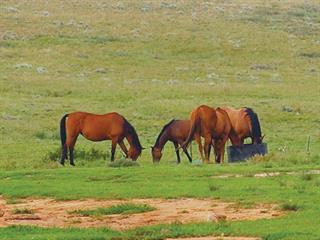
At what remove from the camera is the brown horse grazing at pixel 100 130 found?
29.2 meters

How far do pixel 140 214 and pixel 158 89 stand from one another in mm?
34214

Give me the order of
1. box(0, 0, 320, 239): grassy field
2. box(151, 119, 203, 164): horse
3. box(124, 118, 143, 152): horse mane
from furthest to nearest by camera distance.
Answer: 1. box(151, 119, 203, 164): horse
2. box(124, 118, 143, 152): horse mane
3. box(0, 0, 320, 239): grassy field

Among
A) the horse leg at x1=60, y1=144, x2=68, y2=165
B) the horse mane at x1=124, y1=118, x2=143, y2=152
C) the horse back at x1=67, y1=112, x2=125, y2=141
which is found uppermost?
the horse back at x1=67, y1=112, x2=125, y2=141

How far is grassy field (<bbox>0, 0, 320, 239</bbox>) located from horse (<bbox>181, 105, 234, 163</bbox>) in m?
1.38

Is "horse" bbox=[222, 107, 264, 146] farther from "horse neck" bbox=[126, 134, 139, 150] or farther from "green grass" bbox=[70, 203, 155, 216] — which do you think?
"green grass" bbox=[70, 203, 155, 216]

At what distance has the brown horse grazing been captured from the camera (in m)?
29.2

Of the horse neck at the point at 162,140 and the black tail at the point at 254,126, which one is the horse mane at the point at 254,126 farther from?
the horse neck at the point at 162,140

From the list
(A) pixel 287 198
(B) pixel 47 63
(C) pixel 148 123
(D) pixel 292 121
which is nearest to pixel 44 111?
(C) pixel 148 123

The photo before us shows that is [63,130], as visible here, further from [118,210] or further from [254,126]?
[118,210]

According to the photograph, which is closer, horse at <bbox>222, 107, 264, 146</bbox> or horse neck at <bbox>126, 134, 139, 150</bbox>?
horse neck at <bbox>126, 134, 139, 150</bbox>

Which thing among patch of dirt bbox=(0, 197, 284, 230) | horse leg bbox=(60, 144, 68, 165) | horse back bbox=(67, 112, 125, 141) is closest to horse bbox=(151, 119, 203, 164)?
horse back bbox=(67, 112, 125, 141)

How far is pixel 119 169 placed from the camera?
80.1 ft

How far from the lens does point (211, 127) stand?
28359 mm

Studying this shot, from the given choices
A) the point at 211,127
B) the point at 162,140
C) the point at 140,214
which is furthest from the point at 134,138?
the point at 140,214
